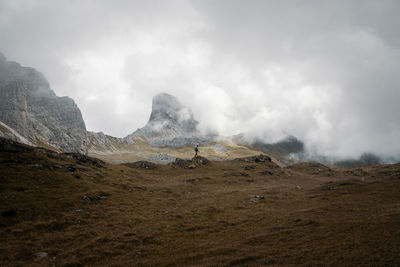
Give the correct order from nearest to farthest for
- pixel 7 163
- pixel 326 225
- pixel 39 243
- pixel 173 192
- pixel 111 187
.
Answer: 1. pixel 39 243
2. pixel 326 225
3. pixel 7 163
4. pixel 111 187
5. pixel 173 192

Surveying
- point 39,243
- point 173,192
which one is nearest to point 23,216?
point 39,243

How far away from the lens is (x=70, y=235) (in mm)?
24562

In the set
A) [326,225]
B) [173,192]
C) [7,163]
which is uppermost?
[7,163]

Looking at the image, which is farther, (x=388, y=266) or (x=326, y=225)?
(x=326, y=225)

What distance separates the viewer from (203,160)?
347 feet

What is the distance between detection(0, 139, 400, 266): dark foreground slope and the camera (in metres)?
18.2

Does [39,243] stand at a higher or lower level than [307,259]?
lower

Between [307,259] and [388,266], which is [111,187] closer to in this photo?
[307,259]

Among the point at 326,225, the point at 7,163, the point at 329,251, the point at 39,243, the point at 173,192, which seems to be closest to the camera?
the point at 329,251

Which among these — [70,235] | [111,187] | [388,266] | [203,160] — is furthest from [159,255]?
[203,160]

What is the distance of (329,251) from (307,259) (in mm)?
2689

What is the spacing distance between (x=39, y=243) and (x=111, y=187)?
2691cm

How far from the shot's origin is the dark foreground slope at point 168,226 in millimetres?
18234

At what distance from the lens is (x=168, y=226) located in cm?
2895
